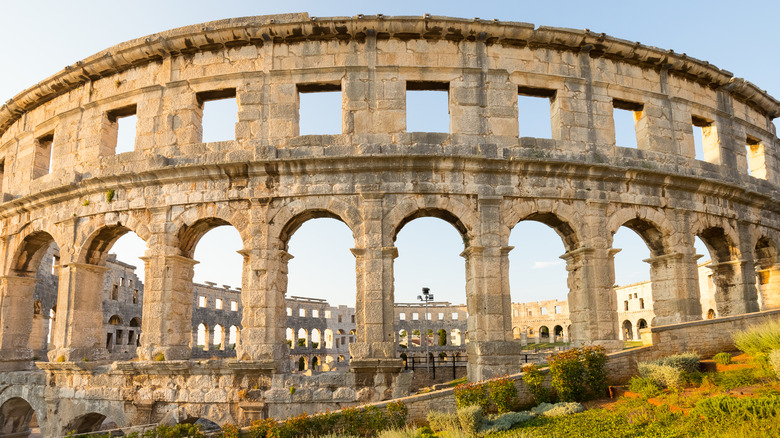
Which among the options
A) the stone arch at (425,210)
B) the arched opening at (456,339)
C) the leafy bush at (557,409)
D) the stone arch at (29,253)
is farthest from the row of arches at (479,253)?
the arched opening at (456,339)

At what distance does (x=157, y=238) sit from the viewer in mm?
13062

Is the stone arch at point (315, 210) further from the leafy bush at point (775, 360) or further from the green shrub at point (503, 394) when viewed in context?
the leafy bush at point (775, 360)

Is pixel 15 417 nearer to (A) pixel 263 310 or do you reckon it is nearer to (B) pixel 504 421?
(A) pixel 263 310

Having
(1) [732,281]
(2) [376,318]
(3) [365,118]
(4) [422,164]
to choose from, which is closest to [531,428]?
(2) [376,318]

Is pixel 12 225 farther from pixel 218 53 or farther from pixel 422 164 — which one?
pixel 422 164

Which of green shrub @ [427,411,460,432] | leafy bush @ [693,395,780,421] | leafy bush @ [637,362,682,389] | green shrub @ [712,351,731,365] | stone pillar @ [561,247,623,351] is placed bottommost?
green shrub @ [427,411,460,432]

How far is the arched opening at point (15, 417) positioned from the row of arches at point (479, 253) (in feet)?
11.0

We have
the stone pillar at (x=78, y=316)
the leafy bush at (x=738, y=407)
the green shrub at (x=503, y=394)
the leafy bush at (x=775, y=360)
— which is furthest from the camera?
the stone pillar at (x=78, y=316)

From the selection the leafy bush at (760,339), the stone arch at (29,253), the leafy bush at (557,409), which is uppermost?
the stone arch at (29,253)

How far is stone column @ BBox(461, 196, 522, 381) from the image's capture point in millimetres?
11820

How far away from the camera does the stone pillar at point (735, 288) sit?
14.9m

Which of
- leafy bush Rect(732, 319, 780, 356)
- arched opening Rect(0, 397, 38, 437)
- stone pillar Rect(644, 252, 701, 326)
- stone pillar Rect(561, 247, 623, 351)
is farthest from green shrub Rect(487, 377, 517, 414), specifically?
arched opening Rect(0, 397, 38, 437)

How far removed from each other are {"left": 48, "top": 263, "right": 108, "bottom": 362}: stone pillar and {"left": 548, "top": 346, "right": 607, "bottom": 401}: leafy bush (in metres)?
11.4

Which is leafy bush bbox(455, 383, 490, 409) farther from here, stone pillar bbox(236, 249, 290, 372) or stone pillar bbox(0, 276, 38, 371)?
stone pillar bbox(0, 276, 38, 371)
